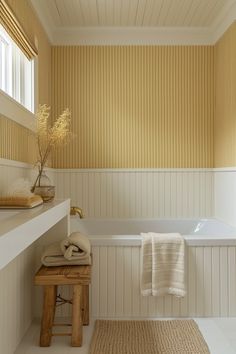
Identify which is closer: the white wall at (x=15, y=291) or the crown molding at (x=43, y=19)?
the white wall at (x=15, y=291)

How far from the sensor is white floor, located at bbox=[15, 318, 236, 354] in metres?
2.59

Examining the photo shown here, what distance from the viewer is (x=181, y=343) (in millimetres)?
2703

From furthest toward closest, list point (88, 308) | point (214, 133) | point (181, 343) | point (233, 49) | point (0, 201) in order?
point (214, 133) → point (233, 49) → point (88, 308) → point (181, 343) → point (0, 201)

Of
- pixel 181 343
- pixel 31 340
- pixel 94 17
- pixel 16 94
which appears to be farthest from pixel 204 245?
pixel 94 17

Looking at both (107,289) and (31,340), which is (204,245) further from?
(31,340)

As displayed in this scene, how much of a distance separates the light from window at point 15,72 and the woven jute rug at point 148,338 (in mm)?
1733

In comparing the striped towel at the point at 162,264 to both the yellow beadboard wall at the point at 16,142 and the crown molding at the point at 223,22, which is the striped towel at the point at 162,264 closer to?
the yellow beadboard wall at the point at 16,142

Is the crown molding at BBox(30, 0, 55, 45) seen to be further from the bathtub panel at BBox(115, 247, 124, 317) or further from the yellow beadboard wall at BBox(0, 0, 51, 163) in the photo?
the bathtub panel at BBox(115, 247, 124, 317)

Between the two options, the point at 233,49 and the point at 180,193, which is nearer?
the point at 233,49

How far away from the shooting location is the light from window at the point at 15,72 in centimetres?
300

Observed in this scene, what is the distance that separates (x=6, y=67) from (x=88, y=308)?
175cm

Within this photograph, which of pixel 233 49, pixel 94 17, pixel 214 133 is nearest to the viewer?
pixel 233 49

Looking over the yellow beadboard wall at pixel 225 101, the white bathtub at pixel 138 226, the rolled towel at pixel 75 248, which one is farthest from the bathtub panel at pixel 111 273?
the yellow beadboard wall at pixel 225 101

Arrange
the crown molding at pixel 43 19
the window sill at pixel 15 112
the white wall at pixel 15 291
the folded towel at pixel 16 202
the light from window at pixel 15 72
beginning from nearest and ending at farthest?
the folded towel at pixel 16 202, the white wall at pixel 15 291, the window sill at pixel 15 112, the light from window at pixel 15 72, the crown molding at pixel 43 19
